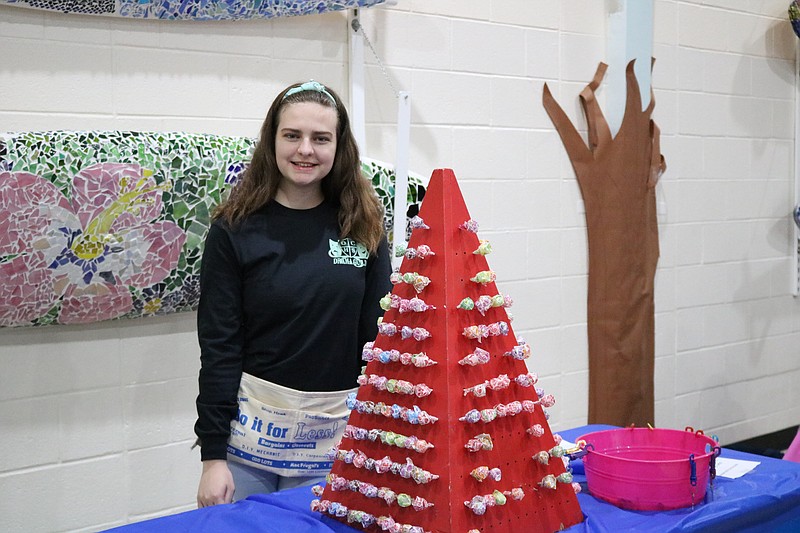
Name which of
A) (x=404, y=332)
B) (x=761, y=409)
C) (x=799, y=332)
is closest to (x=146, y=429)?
(x=404, y=332)

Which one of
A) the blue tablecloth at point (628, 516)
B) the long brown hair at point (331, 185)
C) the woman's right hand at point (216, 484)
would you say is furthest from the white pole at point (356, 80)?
the blue tablecloth at point (628, 516)

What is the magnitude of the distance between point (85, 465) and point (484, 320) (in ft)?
4.76

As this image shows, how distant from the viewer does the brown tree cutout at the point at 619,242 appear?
3338 mm

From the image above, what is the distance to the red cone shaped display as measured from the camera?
134cm

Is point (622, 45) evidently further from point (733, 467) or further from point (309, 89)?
point (733, 467)

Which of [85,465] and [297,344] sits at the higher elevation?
[297,344]

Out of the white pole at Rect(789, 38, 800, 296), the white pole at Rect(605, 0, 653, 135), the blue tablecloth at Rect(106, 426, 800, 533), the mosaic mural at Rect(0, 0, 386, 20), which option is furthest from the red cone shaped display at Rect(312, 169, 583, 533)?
the white pole at Rect(789, 38, 800, 296)

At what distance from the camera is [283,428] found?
1719 mm

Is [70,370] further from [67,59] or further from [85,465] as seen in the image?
[67,59]

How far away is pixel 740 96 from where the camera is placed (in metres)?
3.89

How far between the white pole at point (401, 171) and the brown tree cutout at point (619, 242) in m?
0.84

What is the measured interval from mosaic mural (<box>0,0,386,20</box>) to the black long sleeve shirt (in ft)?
2.94

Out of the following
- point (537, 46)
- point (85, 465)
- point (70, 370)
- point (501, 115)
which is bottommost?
point (85, 465)

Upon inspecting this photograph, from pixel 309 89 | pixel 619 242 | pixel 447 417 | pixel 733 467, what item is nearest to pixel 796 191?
pixel 619 242
